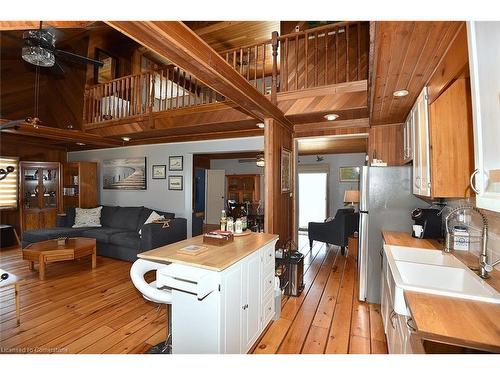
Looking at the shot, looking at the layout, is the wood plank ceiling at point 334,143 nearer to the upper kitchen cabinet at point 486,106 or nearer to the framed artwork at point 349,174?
the framed artwork at point 349,174

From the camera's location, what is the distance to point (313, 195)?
7.46 meters

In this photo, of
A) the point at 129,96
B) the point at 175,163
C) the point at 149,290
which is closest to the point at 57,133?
the point at 129,96

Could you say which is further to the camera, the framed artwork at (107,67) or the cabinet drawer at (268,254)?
the framed artwork at (107,67)

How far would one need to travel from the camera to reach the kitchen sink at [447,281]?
120 centimetres

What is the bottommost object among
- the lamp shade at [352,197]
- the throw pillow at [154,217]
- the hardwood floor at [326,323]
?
the hardwood floor at [326,323]

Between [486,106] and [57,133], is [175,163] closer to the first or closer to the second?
[57,133]

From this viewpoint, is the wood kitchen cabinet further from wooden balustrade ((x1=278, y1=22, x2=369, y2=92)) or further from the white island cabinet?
wooden balustrade ((x1=278, y1=22, x2=369, y2=92))

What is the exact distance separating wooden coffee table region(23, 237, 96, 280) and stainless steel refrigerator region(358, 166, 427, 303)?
13.1 feet

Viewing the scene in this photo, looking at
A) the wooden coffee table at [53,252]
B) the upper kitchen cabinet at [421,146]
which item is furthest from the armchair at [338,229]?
the wooden coffee table at [53,252]

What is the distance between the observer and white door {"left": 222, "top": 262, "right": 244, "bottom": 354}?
5.25 feet

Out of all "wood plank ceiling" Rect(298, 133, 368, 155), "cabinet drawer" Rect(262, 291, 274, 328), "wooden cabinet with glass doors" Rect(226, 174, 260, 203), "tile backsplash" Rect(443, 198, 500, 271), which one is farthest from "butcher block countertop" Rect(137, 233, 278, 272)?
"wooden cabinet with glass doors" Rect(226, 174, 260, 203)

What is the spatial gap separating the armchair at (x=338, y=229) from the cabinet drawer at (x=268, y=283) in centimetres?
291
